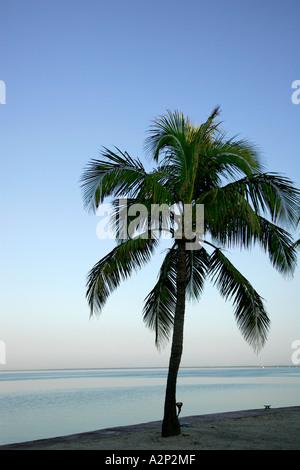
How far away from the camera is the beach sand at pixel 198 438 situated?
10.2 m

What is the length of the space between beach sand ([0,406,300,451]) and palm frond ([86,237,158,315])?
295cm

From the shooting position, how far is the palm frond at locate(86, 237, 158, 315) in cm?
1203

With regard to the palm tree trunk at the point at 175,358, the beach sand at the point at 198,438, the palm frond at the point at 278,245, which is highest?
the palm frond at the point at 278,245

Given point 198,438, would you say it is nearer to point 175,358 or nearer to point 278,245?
point 175,358

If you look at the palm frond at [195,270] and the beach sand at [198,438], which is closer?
the beach sand at [198,438]

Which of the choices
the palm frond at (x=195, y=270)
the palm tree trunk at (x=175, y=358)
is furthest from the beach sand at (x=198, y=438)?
the palm frond at (x=195, y=270)

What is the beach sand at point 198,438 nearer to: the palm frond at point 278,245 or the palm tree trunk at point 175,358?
the palm tree trunk at point 175,358

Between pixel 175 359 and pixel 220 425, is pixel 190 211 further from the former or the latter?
pixel 220 425

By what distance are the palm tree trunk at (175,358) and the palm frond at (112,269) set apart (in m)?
1.12

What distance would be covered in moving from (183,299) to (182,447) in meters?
3.29

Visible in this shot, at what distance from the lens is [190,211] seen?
38.3 feet

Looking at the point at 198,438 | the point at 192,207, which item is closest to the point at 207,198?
the point at 192,207

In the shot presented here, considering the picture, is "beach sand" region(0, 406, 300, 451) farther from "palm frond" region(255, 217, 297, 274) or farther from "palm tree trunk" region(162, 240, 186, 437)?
"palm frond" region(255, 217, 297, 274)
